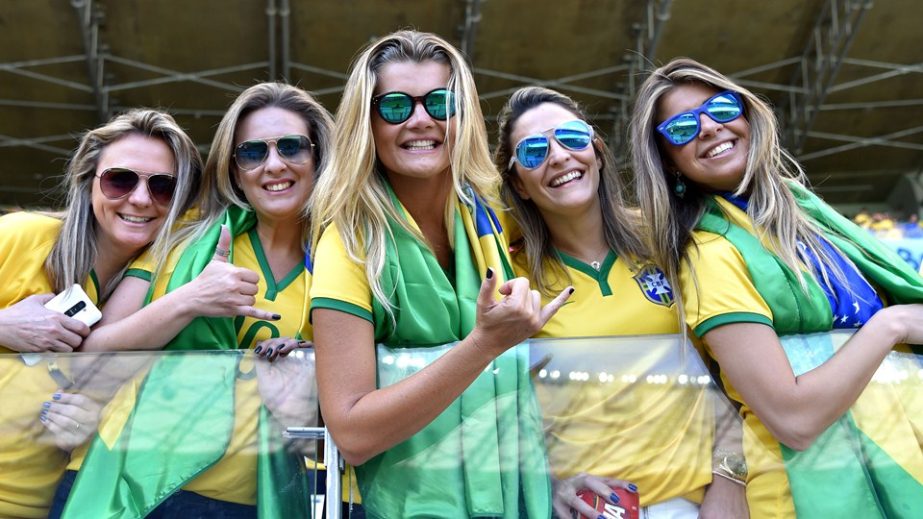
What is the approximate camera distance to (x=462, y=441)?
2.13 m

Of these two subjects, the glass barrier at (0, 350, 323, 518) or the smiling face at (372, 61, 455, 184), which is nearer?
the glass barrier at (0, 350, 323, 518)

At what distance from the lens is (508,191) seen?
113 inches

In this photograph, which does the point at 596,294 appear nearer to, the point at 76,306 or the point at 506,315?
the point at 506,315

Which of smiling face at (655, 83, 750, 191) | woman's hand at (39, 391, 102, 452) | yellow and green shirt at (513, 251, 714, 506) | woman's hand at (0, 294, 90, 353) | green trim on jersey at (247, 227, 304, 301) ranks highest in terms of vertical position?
smiling face at (655, 83, 750, 191)

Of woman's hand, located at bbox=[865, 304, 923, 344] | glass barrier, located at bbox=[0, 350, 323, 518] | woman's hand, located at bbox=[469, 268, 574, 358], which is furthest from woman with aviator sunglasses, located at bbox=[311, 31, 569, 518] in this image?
woman's hand, located at bbox=[865, 304, 923, 344]

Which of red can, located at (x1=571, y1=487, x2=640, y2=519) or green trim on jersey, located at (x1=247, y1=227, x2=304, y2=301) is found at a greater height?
green trim on jersey, located at (x1=247, y1=227, x2=304, y2=301)

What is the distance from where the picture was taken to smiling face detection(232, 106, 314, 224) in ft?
9.40

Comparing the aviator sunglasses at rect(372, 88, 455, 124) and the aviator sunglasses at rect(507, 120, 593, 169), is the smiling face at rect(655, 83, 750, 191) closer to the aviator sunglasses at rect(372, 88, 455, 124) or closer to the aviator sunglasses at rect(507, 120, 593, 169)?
the aviator sunglasses at rect(507, 120, 593, 169)

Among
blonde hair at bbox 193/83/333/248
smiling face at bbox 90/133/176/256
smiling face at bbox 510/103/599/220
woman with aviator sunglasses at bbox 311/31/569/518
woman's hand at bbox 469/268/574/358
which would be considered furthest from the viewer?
blonde hair at bbox 193/83/333/248

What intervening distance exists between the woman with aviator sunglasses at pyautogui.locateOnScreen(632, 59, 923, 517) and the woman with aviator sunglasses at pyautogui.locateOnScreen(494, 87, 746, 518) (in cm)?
13

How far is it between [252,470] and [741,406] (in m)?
1.13

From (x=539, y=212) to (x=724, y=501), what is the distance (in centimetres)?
107

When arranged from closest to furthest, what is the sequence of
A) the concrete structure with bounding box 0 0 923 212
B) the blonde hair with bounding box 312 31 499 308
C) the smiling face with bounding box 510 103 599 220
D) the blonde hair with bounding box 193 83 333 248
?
the blonde hair with bounding box 312 31 499 308 → the smiling face with bounding box 510 103 599 220 → the blonde hair with bounding box 193 83 333 248 → the concrete structure with bounding box 0 0 923 212

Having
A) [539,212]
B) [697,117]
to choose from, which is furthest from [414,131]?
[697,117]
